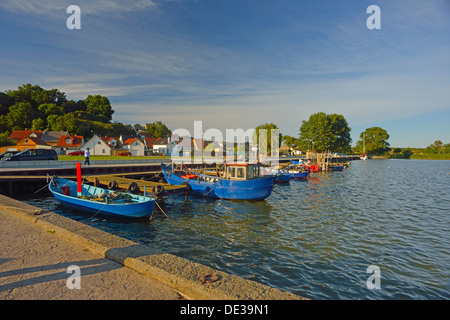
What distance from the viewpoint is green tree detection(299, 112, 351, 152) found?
10699 cm

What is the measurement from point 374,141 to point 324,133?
7296cm

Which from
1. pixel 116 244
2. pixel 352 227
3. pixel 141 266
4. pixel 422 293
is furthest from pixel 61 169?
pixel 422 293

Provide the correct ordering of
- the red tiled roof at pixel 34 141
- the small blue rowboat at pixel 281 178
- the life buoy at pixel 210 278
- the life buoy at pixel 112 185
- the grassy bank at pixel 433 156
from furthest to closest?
the grassy bank at pixel 433 156 < the red tiled roof at pixel 34 141 < the small blue rowboat at pixel 281 178 < the life buoy at pixel 112 185 < the life buoy at pixel 210 278

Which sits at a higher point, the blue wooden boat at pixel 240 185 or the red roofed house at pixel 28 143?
the red roofed house at pixel 28 143

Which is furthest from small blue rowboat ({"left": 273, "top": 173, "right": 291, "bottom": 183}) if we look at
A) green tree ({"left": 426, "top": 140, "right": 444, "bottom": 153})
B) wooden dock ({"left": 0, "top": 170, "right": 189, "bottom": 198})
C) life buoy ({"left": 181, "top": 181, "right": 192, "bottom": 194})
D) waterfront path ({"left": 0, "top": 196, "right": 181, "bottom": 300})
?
green tree ({"left": 426, "top": 140, "right": 444, "bottom": 153})

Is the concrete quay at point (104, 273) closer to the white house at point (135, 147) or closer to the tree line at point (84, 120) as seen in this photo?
the white house at point (135, 147)

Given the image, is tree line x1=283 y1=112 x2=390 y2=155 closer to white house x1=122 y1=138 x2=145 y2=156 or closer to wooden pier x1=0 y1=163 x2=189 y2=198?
white house x1=122 y1=138 x2=145 y2=156

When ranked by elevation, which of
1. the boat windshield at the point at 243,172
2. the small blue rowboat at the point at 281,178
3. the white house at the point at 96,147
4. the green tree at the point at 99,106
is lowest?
the small blue rowboat at the point at 281,178

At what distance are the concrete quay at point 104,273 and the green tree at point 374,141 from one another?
16622 cm

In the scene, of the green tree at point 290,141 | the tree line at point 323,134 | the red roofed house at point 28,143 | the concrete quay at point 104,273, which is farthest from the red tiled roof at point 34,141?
the green tree at point 290,141

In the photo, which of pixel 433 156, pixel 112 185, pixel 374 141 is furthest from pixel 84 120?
pixel 433 156

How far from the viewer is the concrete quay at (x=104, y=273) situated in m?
4.56

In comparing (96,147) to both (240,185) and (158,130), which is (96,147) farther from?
(240,185)
